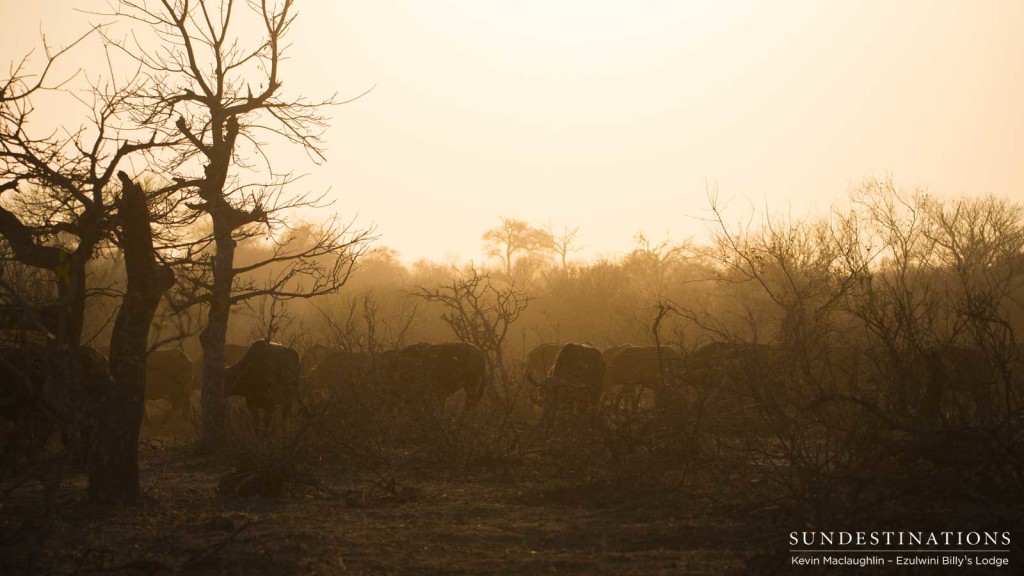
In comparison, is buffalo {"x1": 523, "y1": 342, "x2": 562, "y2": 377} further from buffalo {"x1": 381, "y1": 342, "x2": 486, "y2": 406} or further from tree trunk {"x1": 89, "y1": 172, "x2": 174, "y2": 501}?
tree trunk {"x1": 89, "y1": 172, "x2": 174, "y2": 501}

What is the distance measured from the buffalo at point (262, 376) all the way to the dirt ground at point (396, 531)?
3676 mm

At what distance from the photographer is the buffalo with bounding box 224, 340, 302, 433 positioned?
12.4 metres

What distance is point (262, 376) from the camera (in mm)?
12688

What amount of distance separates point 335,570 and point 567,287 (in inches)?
1303

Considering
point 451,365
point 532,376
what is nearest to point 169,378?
point 451,365

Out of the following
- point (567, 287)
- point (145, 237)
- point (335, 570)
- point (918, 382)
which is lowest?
point (335, 570)

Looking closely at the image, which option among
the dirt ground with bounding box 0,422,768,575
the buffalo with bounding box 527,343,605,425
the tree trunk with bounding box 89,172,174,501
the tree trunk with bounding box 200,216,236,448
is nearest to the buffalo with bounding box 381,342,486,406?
the buffalo with bounding box 527,343,605,425

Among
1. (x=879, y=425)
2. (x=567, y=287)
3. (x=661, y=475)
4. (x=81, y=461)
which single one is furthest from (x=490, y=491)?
(x=567, y=287)

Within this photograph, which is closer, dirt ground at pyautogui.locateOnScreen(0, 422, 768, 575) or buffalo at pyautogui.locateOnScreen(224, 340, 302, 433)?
dirt ground at pyautogui.locateOnScreen(0, 422, 768, 575)

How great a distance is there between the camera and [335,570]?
5312mm

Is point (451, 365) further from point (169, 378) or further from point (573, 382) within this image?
point (169, 378)

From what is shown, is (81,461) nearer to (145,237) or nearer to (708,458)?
(145,237)

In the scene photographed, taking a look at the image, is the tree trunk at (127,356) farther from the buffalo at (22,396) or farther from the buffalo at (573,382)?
the buffalo at (573,382)

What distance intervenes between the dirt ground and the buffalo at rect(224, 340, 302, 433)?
3676 mm
